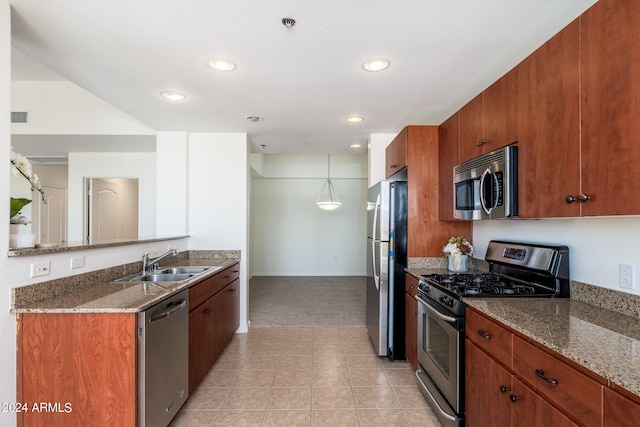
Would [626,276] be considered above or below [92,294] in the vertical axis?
above

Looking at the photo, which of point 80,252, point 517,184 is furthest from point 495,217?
point 80,252

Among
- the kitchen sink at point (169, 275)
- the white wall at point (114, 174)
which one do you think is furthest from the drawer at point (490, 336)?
the white wall at point (114, 174)

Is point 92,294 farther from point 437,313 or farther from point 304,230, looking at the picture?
point 304,230

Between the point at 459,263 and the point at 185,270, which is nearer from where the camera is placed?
the point at 459,263

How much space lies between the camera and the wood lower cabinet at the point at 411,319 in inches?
105

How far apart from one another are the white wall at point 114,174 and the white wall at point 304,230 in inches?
108

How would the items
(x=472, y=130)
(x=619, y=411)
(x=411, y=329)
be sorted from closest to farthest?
1. (x=619, y=411)
2. (x=472, y=130)
3. (x=411, y=329)

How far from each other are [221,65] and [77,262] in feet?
5.38

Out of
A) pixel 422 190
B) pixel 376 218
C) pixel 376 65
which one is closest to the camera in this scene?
pixel 376 65

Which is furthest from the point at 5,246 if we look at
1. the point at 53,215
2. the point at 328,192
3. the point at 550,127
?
the point at 328,192

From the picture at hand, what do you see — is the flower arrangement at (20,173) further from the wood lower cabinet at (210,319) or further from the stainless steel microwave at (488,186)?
the stainless steel microwave at (488,186)

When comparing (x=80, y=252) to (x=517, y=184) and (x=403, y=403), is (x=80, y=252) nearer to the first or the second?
(x=403, y=403)

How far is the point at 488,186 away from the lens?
201 centimetres

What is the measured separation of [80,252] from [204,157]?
6.74 ft
